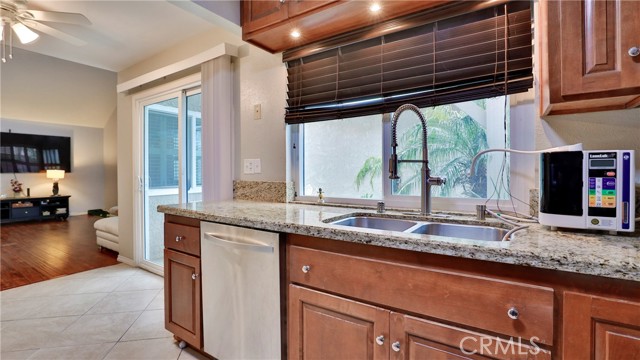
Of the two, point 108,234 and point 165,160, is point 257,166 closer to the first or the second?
point 165,160

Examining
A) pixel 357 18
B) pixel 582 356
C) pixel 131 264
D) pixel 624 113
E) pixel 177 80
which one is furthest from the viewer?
pixel 131 264

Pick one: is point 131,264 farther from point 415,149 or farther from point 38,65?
point 38,65

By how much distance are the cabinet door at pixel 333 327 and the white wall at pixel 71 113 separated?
20.4 ft

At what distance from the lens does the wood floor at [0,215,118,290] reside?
125 inches

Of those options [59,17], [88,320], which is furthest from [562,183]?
[59,17]

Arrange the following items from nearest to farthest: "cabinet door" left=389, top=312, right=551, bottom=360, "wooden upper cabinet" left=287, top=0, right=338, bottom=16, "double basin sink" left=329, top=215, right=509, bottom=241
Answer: "cabinet door" left=389, top=312, right=551, bottom=360
"double basin sink" left=329, top=215, right=509, bottom=241
"wooden upper cabinet" left=287, top=0, right=338, bottom=16

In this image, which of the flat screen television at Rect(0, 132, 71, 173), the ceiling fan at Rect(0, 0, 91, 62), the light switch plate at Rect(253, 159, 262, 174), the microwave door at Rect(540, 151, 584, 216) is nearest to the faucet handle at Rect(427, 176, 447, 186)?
the microwave door at Rect(540, 151, 584, 216)

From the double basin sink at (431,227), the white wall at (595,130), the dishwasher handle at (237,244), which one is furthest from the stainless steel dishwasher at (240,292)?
the white wall at (595,130)

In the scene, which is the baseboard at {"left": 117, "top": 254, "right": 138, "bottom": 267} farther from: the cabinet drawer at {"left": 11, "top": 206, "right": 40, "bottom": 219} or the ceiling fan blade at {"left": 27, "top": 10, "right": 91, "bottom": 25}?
the cabinet drawer at {"left": 11, "top": 206, "right": 40, "bottom": 219}

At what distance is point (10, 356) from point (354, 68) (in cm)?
265

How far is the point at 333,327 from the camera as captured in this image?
1.09 meters

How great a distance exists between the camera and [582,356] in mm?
716

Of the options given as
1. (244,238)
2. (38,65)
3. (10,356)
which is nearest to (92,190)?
(38,65)

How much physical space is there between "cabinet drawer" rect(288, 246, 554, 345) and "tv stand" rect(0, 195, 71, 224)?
334 inches
